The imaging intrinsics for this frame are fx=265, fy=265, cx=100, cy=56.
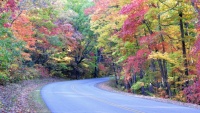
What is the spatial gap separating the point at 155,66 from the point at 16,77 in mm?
14286

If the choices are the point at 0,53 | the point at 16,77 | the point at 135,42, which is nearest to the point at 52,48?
the point at 16,77

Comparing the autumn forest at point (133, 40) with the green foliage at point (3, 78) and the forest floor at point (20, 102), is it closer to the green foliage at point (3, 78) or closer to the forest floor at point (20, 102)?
the green foliage at point (3, 78)

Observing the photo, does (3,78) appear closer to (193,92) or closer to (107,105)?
(107,105)

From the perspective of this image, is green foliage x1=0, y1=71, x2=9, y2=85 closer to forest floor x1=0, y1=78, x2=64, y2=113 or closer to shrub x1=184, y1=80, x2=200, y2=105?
forest floor x1=0, y1=78, x2=64, y2=113

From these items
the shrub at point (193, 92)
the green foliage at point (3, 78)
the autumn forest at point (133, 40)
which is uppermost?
the autumn forest at point (133, 40)

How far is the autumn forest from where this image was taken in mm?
17794

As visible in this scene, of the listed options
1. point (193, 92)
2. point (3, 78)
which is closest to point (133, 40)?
point (193, 92)

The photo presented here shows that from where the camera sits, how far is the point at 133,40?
25.3 metres

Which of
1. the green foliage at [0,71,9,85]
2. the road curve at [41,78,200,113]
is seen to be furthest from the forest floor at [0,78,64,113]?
the green foliage at [0,71,9,85]

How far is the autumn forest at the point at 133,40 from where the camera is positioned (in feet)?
58.4

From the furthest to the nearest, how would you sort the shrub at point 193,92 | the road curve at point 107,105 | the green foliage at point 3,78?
the green foliage at point 3,78 → the shrub at point 193,92 → the road curve at point 107,105

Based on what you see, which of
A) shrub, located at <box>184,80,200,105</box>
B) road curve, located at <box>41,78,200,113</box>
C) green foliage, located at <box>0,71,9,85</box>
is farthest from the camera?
green foliage, located at <box>0,71,9,85</box>

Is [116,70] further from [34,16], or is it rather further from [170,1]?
[170,1]

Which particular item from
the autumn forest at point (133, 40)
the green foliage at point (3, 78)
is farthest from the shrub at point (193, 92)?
the green foliage at point (3, 78)
